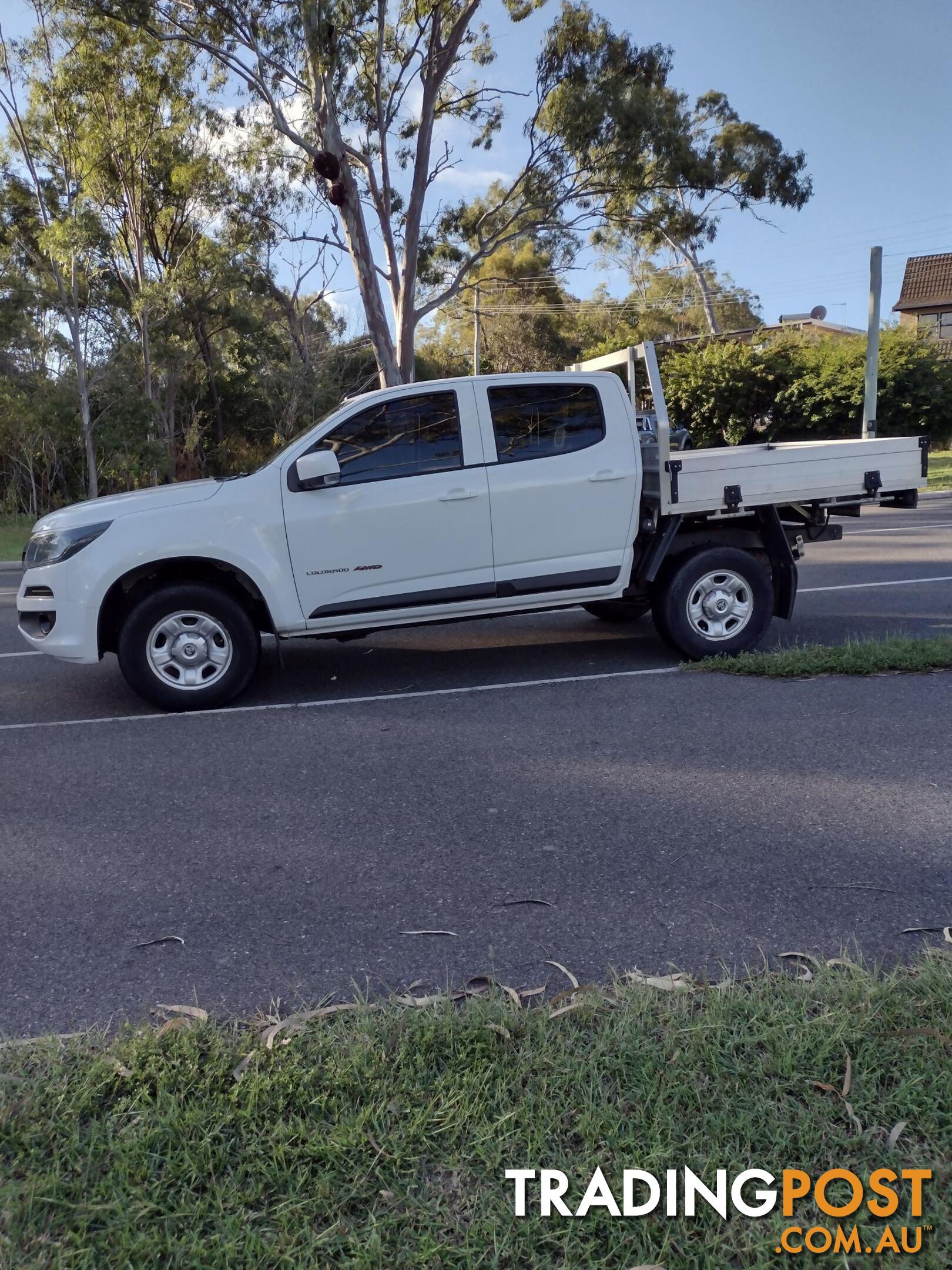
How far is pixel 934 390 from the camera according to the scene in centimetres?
2838

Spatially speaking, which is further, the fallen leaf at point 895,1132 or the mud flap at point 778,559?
the mud flap at point 778,559

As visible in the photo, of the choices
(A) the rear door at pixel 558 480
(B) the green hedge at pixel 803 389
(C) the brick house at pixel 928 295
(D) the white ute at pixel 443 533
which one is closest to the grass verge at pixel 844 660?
(D) the white ute at pixel 443 533

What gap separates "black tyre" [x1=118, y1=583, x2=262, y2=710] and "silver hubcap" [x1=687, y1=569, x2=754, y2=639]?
306 cm

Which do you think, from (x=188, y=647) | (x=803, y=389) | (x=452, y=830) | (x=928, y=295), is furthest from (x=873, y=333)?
(x=928, y=295)

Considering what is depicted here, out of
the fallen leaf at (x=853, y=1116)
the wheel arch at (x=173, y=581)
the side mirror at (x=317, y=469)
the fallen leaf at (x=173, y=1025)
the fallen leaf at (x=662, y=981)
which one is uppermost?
the side mirror at (x=317, y=469)

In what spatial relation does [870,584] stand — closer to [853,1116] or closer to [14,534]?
[853,1116]

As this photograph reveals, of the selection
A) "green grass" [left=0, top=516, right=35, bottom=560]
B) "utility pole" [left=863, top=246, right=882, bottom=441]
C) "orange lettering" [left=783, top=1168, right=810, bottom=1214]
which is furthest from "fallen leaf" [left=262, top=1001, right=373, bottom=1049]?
"utility pole" [left=863, top=246, right=882, bottom=441]

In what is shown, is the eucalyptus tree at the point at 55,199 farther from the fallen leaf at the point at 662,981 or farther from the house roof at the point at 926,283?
the house roof at the point at 926,283

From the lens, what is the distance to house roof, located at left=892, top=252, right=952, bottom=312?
5022 cm

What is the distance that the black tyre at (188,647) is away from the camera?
6.62 metres

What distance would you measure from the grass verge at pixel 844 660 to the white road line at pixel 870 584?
Answer: 3.05 m

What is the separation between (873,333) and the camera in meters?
24.5

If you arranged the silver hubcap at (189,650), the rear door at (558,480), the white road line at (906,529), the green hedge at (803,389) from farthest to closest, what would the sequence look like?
1. the green hedge at (803,389)
2. the white road line at (906,529)
3. the rear door at (558,480)
4. the silver hubcap at (189,650)

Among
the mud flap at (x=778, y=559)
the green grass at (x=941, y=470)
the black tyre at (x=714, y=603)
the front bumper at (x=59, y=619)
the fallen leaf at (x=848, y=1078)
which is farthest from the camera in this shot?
the green grass at (x=941, y=470)
